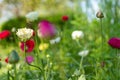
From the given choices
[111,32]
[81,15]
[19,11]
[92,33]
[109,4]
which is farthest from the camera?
[19,11]

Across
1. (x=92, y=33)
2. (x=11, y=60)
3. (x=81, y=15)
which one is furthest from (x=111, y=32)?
(x=11, y=60)

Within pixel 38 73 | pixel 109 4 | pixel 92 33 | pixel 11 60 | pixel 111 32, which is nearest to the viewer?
pixel 11 60

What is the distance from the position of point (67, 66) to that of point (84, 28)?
198cm

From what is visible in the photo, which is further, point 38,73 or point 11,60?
point 38,73

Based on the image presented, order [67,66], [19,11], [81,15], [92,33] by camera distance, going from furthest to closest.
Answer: [19,11]
[81,15]
[92,33]
[67,66]

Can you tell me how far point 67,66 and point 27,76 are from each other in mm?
468

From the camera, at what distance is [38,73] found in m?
2.88

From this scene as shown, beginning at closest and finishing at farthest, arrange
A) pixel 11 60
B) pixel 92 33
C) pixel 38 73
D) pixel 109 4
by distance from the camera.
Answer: pixel 11 60, pixel 38 73, pixel 109 4, pixel 92 33

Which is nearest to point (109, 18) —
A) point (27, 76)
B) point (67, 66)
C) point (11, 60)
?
point (67, 66)

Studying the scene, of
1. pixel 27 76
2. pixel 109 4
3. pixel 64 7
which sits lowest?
pixel 64 7

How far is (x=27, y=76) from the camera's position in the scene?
305cm

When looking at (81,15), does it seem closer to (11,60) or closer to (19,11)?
(11,60)

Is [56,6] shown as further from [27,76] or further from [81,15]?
[27,76]

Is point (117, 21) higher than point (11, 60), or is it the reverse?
point (11, 60)
